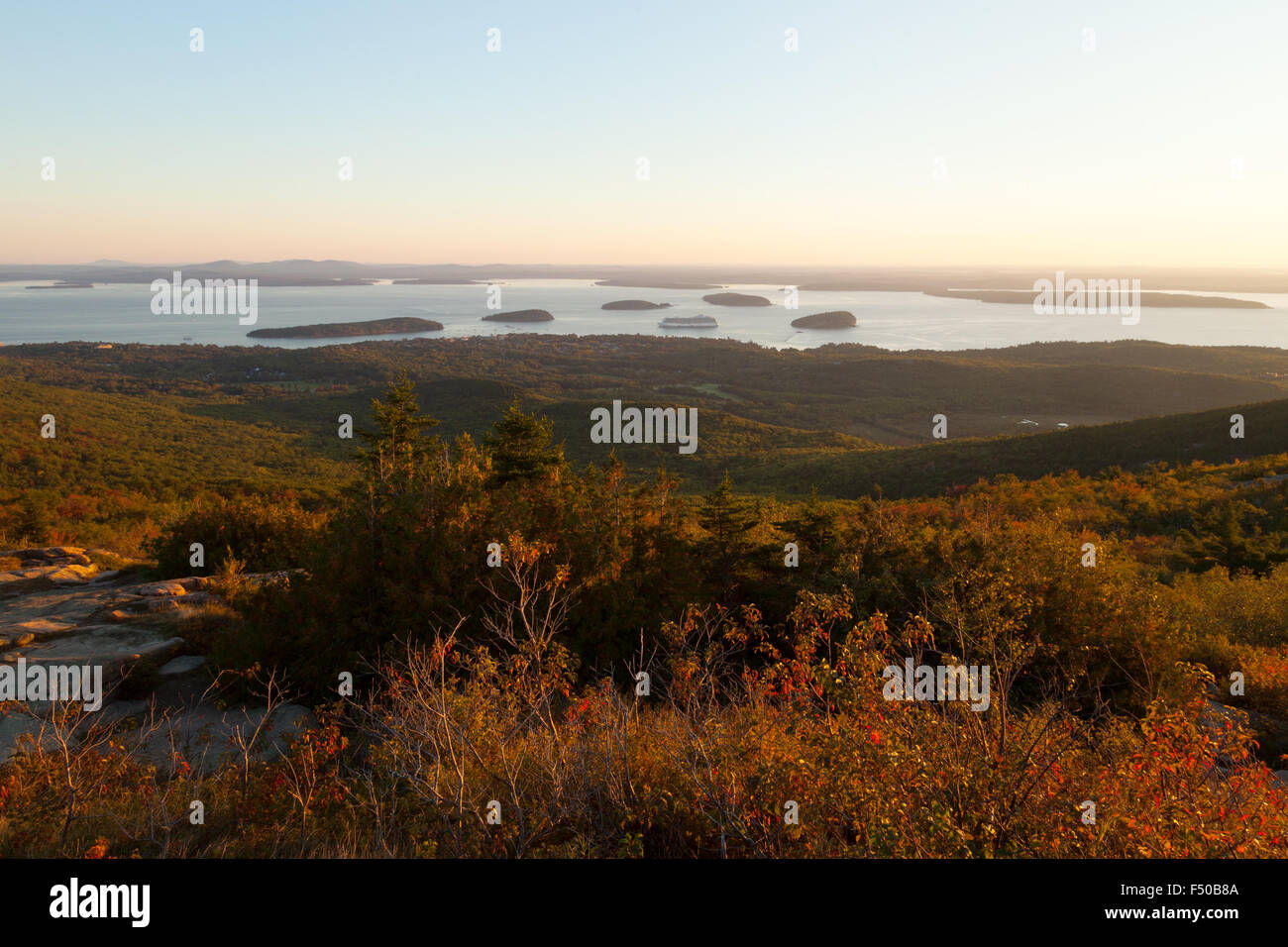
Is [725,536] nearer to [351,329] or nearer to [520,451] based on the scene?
[520,451]

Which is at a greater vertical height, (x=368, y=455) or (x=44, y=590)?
(x=368, y=455)

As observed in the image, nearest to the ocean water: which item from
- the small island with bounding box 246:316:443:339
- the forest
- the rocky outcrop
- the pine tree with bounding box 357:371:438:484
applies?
the small island with bounding box 246:316:443:339

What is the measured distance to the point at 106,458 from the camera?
139 ft

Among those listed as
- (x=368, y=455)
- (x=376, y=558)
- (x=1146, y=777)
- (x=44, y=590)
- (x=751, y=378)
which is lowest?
(x=44, y=590)

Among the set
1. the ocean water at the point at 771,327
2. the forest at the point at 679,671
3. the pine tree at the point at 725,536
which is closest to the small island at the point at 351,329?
the ocean water at the point at 771,327

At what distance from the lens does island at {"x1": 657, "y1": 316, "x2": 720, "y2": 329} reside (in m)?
171

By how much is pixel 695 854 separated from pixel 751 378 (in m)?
99.5

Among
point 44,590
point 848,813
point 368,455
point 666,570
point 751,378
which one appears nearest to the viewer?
point 848,813

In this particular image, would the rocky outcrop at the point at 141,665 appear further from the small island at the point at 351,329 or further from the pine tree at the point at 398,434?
the small island at the point at 351,329

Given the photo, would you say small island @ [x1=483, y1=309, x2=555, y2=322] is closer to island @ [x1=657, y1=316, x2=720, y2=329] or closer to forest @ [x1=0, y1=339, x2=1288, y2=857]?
island @ [x1=657, y1=316, x2=720, y2=329]

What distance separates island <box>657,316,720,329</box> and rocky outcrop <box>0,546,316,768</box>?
164 meters

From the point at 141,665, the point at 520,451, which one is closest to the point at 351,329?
the point at 520,451
